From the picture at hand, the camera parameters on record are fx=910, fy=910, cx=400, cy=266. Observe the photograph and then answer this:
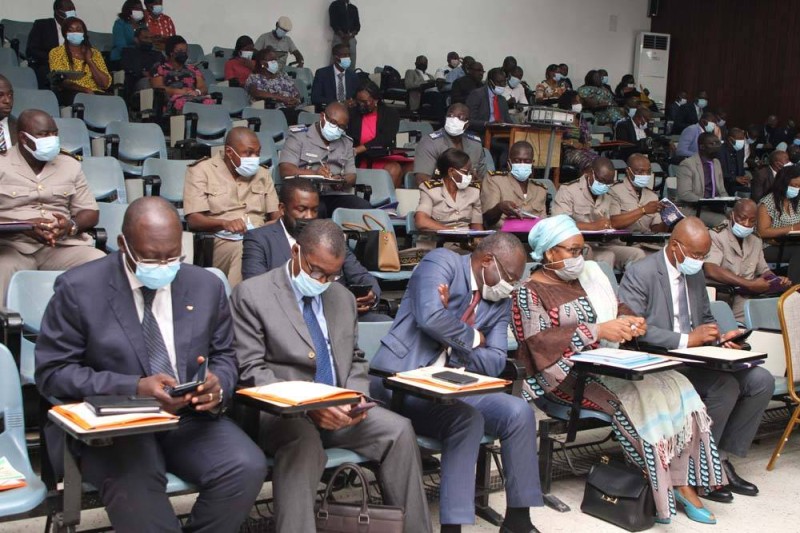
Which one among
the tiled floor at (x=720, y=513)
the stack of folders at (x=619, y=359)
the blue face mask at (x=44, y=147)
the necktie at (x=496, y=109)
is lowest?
the tiled floor at (x=720, y=513)

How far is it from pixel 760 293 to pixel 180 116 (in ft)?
16.3

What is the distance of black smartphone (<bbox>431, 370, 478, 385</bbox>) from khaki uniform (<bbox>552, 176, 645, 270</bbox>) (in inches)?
162

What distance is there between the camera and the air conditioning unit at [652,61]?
16828mm

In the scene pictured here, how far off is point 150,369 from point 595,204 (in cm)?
517

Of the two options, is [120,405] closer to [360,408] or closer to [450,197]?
[360,408]

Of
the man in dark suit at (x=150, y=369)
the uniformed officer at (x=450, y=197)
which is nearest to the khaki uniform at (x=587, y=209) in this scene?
the uniformed officer at (x=450, y=197)

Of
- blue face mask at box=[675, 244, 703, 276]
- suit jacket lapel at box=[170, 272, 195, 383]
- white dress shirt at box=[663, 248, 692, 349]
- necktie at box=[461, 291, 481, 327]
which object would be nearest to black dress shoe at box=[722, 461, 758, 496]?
white dress shirt at box=[663, 248, 692, 349]

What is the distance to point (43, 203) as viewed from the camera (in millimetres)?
4797

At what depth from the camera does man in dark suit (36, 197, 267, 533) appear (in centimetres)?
274

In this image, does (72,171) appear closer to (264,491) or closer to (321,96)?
(264,491)

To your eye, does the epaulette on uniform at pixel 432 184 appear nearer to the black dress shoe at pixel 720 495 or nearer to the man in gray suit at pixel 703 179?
the black dress shoe at pixel 720 495

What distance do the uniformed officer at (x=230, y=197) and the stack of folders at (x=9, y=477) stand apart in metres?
2.61

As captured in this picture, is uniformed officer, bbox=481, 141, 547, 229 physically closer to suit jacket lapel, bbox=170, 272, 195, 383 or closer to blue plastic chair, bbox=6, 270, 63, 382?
A: blue plastic chair, bbox=6, 270, 63, 382

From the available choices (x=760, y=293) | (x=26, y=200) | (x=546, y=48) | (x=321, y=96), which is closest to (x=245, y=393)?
(x=26, y=200)
